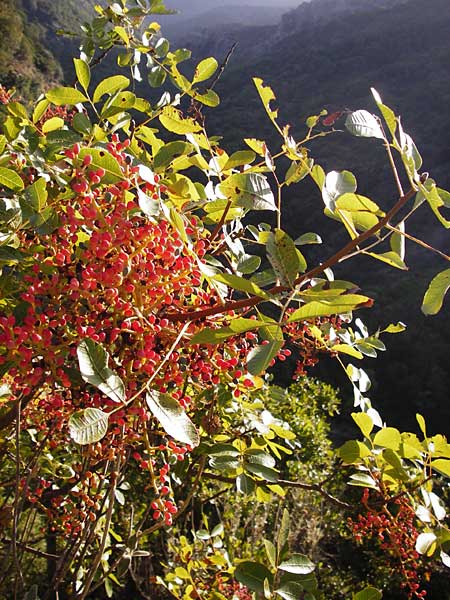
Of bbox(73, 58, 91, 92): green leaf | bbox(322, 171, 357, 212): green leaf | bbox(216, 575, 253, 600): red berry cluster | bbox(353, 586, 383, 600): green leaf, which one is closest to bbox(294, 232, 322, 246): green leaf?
bbox(322, 171, 357, 212): green leaf

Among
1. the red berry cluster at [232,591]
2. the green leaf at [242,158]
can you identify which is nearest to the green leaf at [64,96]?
the green leaf at [242,158]

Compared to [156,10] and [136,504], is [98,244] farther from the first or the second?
[136,504]

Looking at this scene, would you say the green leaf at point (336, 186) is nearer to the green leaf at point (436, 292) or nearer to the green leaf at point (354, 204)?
the green leaf at point (354, 204)

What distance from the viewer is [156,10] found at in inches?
51.3

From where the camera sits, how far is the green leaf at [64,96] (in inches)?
30.2

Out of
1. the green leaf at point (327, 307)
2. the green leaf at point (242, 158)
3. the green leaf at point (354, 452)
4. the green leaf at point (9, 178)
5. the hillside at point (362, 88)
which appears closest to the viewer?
the green leaf at point (327, 307)

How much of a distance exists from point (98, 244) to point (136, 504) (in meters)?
2.63

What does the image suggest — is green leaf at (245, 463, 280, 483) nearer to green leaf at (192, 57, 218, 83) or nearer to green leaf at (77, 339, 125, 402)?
green leaf at (77, 339, 125, 402)

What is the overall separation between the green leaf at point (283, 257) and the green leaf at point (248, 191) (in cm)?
8

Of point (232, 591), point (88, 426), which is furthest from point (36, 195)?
point (232, 591)

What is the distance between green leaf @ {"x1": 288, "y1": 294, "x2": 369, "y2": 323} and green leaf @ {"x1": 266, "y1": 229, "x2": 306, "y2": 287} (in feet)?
0.27

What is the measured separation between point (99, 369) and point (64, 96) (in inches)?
19.6

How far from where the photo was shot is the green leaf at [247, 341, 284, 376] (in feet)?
1.59

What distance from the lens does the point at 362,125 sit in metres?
0.58
